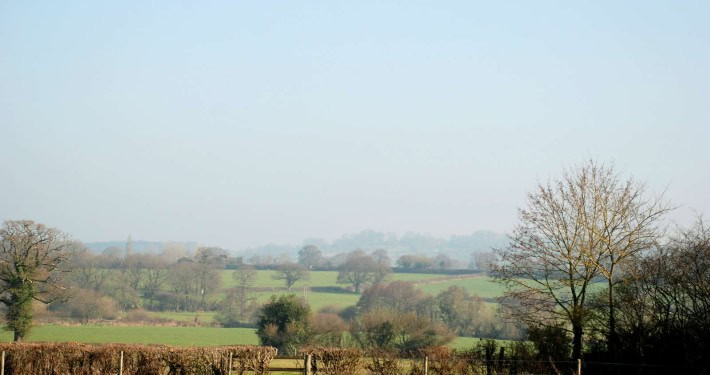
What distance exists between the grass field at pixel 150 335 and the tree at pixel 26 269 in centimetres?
206

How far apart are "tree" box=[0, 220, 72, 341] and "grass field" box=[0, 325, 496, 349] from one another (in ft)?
6.75

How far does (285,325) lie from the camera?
52469mm

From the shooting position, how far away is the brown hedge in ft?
85.9

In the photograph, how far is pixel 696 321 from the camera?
1021 inches

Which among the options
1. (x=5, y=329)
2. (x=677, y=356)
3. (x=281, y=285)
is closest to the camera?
(x=677, y=356)

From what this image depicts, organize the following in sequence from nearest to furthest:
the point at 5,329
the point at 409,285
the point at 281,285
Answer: the point at 5,329
the point at 409,285
the point at 281,285

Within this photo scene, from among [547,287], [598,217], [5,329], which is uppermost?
[598,217]

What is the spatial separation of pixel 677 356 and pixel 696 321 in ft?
4.24

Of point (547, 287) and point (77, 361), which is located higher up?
point (547, 287)

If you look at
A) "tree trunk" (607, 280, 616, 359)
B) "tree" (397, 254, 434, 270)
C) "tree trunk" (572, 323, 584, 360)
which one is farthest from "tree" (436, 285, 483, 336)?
"tree trunk" (607, 280, 616, 359)

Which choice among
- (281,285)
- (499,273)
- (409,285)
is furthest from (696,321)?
(281,285)

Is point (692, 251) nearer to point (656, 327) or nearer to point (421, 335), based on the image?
point (656, 327)

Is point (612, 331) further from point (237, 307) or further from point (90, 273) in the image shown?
point (90, 273)

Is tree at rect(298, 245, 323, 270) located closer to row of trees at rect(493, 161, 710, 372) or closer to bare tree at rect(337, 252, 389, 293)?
bare tree at rect(337, 252, 389, 293)
